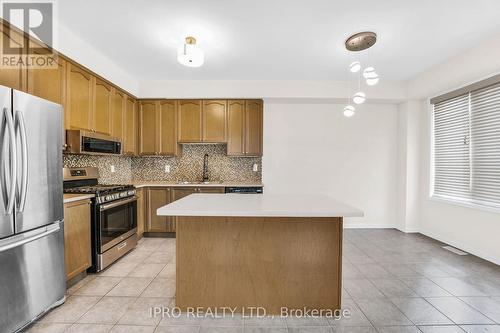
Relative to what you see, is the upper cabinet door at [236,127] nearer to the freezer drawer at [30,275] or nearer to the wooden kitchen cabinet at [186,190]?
the wooden kitchen cabinet at [186,190]

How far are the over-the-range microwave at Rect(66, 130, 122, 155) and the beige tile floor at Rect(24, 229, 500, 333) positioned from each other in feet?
4.64

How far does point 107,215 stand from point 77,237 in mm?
423

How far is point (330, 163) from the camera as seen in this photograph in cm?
479

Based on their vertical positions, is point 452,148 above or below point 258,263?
above

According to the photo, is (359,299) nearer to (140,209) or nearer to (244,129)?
(244,129)

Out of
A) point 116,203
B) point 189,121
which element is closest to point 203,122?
point 189,121

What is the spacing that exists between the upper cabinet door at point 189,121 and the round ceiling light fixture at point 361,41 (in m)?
2.53

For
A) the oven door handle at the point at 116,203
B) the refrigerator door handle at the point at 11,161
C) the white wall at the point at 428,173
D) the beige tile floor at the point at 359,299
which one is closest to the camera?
the refrigerator door handle at the point at 11,161

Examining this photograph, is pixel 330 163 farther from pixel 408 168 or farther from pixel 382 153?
pixel 408 168

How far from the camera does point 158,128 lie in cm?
443

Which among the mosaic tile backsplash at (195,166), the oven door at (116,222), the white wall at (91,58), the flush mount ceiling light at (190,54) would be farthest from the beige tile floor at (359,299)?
the white wall at (91,58)

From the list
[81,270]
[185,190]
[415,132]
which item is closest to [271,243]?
[81,270]

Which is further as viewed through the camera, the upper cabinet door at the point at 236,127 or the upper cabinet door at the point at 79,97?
the upper cabinet door at the point at 236,127

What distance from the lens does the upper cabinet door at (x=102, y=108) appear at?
3324 mm
